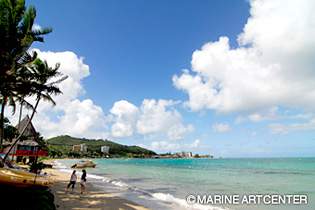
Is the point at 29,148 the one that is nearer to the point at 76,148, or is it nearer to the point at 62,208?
the point at 62,208

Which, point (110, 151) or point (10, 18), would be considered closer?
point (10, 18)

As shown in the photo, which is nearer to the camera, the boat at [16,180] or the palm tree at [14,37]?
the boat at [16,180]

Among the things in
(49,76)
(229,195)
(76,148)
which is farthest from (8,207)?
(76,148)

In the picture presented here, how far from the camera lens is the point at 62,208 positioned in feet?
25.4

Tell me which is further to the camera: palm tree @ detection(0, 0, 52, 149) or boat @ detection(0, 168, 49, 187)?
palm tree @ detection(0, 0, 52, 149)

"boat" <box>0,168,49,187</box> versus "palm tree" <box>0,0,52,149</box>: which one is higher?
"palm tree" <box>0,0,52,149</box>

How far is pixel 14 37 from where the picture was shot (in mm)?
8141

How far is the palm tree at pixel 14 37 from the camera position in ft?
25.7

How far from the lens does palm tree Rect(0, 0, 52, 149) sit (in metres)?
7.83

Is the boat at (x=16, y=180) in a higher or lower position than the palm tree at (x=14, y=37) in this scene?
lower

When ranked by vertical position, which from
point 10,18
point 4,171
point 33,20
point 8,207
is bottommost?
point 8,207

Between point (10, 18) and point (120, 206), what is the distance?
10.2 metres

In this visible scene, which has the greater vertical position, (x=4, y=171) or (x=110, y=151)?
(x=4, y=171)

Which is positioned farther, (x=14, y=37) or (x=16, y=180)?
(x=14, y=37)
